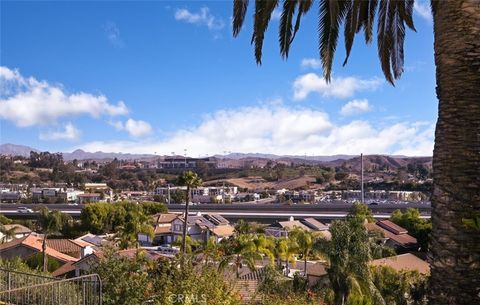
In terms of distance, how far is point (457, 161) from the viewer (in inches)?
205

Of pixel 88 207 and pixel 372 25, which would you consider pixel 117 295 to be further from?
pixel 88 207

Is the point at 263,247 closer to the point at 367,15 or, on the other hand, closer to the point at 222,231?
the point at 367,15

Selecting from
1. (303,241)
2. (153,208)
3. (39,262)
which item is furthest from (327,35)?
(153,208)

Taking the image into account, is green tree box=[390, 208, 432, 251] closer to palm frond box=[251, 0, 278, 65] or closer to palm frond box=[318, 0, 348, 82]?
palm frond box=[318, 0, 348, 82]

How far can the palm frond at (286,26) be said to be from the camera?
7.63 m

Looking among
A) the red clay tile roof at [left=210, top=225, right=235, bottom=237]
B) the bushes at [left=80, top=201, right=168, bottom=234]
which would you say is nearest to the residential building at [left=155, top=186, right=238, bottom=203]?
the red clay tile roof at [left=210, top=225, right=235, bottom=237]

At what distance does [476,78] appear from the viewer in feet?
17.3

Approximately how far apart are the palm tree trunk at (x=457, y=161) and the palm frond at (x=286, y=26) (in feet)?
8.57

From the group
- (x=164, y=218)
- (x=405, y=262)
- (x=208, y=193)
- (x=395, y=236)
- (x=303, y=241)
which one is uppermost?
(x=303, y=241)

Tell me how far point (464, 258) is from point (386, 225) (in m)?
47.7

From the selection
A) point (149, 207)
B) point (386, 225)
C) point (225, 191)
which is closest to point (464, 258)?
point (386, 225)

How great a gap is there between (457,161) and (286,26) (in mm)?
3719

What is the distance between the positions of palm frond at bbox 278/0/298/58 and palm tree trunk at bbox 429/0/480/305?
2.61 meters

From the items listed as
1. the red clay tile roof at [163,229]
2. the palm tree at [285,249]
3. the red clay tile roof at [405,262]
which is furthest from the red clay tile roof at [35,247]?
the red clay tile roof at [405,262]
